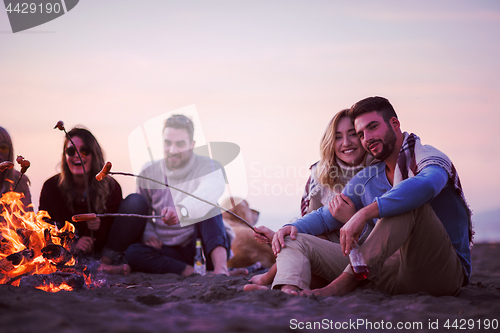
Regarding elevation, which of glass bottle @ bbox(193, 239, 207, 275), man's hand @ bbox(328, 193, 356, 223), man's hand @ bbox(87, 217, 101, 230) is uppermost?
man's hand @ bbox(328, 193, 356, 223)

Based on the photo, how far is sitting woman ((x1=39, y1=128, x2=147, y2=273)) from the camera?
449 centimetres

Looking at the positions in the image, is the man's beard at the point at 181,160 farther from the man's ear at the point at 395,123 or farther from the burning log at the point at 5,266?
the man's ear at the point at 395,123

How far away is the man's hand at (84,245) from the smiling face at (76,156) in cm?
68

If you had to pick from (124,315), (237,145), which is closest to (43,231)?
(124,315)

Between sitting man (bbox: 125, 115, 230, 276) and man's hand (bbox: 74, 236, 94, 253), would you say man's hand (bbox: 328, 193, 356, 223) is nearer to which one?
sitting man (bbox: 125, 115, 230, 276)

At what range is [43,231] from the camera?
3055 millimetres

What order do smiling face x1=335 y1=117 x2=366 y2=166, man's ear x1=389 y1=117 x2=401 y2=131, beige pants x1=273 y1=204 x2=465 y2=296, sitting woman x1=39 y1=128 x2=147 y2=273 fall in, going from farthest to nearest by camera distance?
1. sitting woman x1=39 y1=128 x2=147 y2=273
2. smiling face x1=335 y1=117 x2=366 y2=166
3. man's ear x1=389 y1=117 x2=401 y2=131
4. beige pants x1=273 y1=204 x2=465 y2=296

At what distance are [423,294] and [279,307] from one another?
94cm

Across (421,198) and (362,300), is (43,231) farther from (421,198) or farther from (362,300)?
(421,198)

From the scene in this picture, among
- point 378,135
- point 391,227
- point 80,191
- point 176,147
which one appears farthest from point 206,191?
point 391,227

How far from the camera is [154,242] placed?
4.71 m

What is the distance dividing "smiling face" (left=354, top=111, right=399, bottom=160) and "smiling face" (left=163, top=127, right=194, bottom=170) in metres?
2.35

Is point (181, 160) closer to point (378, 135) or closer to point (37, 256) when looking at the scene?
point (37, 256)

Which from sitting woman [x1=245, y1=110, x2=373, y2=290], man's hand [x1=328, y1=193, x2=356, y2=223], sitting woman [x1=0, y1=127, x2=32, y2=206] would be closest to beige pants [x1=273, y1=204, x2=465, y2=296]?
man's hand [x1=328, y1=193, x2=356, y2=223]
